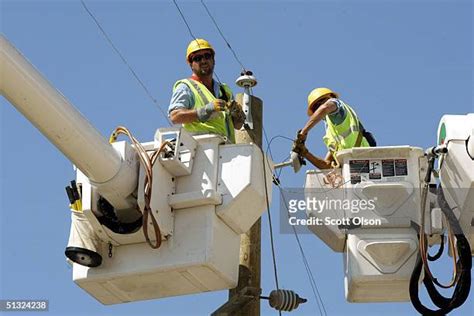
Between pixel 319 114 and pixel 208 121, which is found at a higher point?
pixel 319 114

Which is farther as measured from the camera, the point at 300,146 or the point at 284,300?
the point at 300,146

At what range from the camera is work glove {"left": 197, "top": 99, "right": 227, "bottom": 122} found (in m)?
8.89

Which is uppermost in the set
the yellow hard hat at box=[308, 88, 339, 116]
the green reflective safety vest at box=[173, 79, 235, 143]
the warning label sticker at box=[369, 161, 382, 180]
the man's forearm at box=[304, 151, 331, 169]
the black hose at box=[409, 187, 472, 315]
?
the yellow hard hat at box=[308, 88, 339, 116]

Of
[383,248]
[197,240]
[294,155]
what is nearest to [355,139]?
[294,155]

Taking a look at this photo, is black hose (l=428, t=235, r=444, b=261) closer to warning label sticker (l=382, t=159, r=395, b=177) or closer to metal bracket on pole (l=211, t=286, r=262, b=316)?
warning label sticker (l=382, t=159, r=395, b=177)

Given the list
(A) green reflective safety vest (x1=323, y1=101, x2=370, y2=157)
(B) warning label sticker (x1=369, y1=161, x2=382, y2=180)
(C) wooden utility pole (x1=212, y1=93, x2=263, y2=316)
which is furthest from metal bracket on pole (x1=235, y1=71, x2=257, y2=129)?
(B) warning label sticker (x1=369, y1=161, x2=382, y2=180)

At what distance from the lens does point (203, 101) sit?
9.25 meters

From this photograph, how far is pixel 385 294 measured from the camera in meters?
8.94

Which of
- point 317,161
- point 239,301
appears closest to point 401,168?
point 317,161

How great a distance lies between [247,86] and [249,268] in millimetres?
1320

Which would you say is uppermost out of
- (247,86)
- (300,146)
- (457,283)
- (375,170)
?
(247,86)

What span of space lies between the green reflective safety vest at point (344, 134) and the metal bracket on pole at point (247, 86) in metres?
0.69

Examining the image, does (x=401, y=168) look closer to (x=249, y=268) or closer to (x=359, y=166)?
(x=359, y=166)

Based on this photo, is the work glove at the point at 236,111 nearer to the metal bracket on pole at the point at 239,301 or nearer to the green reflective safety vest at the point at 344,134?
the green reflective safety vest at the point at 344,134
